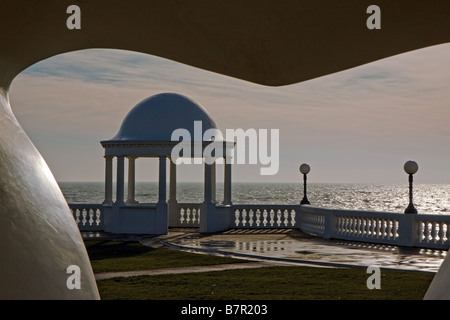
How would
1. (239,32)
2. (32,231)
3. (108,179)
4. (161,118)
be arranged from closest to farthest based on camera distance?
(32,231), (239,32), (161,118), (108,179)

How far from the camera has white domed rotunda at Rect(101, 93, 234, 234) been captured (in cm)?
2191

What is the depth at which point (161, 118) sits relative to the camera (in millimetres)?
22391

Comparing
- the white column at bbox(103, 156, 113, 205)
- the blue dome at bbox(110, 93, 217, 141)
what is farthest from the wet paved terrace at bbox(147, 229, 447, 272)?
the blue dome at bbox(110, 93, 217, 141)

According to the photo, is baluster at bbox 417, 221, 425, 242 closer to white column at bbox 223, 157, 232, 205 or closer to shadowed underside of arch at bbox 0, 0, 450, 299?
white column at bbox 223, 157, 232, 205

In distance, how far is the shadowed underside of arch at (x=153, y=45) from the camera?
358 centimetres

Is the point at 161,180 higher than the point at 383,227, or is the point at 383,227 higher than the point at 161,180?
the point at 161,180

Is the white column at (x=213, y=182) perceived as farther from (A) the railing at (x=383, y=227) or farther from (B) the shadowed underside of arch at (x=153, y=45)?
(B) the shadowed underside of arch at (x=153, y=45)

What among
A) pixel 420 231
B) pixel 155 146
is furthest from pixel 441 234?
pixel 155 146

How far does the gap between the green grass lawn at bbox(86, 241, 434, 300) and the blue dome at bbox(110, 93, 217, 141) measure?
304 inches

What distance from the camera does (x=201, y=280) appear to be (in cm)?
1202

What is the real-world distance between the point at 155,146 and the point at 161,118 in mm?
1060

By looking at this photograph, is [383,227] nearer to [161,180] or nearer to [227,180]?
[227,180]

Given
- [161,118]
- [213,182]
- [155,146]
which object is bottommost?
[213,182]

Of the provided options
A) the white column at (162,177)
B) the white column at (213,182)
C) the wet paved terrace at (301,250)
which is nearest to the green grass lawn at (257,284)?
the wet paved terrace at (301,250)
